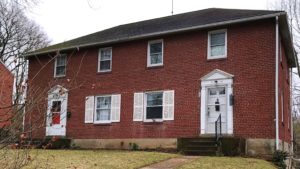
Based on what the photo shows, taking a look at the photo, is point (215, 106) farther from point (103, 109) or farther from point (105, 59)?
point (105, 59)

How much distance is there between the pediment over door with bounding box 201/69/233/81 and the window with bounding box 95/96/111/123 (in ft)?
18.0

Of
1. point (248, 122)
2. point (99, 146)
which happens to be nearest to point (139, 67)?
point (99, 146)

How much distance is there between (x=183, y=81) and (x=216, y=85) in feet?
5.21

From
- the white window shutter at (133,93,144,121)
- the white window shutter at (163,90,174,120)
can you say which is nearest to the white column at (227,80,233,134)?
the white window shutter at (163,90,174,120)

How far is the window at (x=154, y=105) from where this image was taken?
62.5 feet

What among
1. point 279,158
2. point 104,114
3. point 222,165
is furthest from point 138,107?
point 222,165

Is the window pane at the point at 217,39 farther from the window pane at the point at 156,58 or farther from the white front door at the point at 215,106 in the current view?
the window pane at the point at 156,58

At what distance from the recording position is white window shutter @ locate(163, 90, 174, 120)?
1847 cm

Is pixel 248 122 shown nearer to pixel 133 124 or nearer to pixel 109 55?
pixel 133 124

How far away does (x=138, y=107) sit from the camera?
1959cm

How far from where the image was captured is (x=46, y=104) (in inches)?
183

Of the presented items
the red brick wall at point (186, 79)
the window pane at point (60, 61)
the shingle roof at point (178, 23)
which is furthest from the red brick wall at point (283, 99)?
the window pane at point (60, 61)

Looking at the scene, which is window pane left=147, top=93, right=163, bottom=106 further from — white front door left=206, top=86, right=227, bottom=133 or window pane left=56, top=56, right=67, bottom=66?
window pane left=56, top=56, right=67, bottom=66

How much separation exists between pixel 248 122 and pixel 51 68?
478 inches
